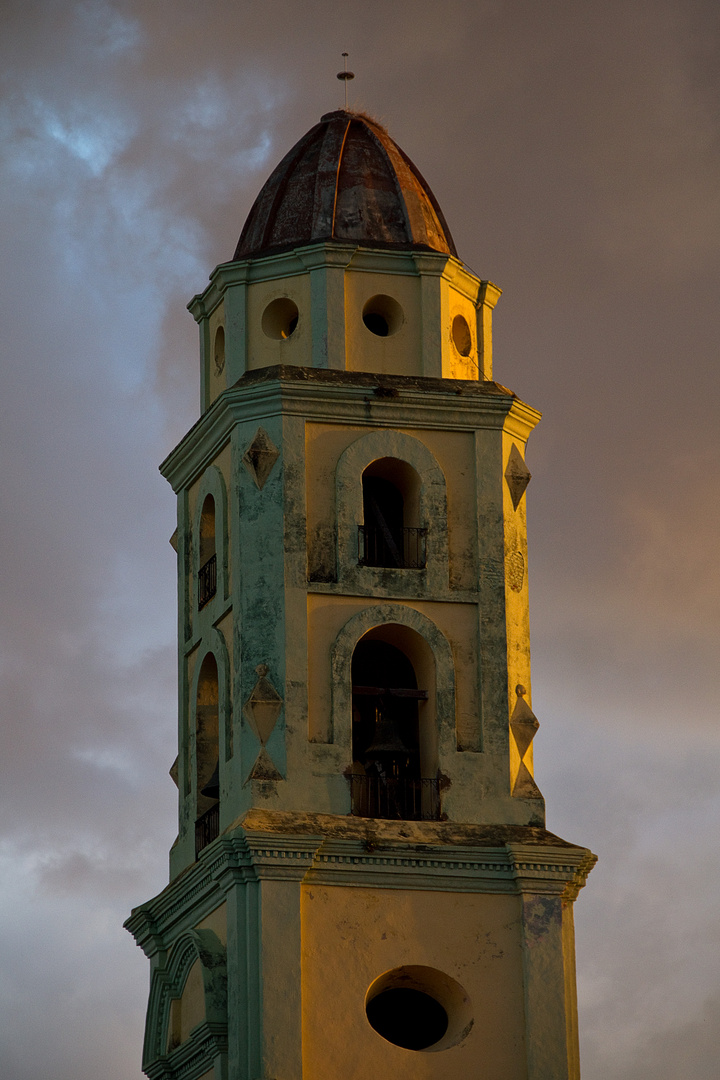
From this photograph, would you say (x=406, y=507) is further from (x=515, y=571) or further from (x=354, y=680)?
(x=354, y=680)

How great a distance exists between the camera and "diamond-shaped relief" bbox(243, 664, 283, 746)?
1635 inches

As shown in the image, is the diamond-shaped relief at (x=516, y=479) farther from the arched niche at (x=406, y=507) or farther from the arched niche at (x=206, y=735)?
the arched niche at (x=206, y=735)

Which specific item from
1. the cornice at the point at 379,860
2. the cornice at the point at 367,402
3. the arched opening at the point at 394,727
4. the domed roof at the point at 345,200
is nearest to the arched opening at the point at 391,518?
the cornice at the point at 367,402

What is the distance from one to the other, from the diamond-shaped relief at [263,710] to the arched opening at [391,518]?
2533mm

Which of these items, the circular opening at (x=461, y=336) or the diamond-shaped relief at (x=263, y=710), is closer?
the diamond-shaped relief at (x=263, y=710)

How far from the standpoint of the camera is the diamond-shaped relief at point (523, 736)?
4203 centimetres

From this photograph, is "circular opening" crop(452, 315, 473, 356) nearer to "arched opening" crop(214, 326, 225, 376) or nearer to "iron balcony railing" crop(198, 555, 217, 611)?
"arched opening" crop(214, 326, 225, 376)

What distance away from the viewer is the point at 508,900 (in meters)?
41.3

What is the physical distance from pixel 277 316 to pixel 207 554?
3780 millimetres

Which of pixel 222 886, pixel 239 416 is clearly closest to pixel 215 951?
pixel 222 886

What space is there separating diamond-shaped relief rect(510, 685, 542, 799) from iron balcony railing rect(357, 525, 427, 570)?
2.43m

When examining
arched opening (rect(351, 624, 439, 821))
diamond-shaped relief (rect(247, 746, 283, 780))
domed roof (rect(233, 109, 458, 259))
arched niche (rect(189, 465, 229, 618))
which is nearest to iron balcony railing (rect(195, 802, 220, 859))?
diamond-shaped relief (rect(247, 746, 283, 780))

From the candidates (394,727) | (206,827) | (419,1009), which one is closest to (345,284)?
(394,727)

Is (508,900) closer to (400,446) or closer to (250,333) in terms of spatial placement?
(400,446)
